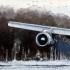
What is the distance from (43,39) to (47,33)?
0.47 feet

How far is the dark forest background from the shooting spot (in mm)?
4949

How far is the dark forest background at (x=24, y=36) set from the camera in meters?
4.95

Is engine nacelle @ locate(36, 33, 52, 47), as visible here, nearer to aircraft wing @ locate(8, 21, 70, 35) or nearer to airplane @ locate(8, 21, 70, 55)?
airplane @ locate(8, 21, 70, 55)

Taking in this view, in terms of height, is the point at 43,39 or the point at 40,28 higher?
the point at 40,28

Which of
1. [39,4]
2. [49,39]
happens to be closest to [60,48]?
[49,39]

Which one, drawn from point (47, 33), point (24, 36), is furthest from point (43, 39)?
point (24, 36)

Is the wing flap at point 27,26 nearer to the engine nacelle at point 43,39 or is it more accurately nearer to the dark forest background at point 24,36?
the dark forest background at point 24,36

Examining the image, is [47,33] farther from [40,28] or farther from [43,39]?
[40,28]

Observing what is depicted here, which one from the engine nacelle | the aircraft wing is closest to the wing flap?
the aircraft wing

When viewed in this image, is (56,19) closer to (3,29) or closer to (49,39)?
(49,39)

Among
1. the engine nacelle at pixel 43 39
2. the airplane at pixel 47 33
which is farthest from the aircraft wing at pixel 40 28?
the engine nacelle at pixel 43 39

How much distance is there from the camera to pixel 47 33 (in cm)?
504

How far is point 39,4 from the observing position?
5.25 meters

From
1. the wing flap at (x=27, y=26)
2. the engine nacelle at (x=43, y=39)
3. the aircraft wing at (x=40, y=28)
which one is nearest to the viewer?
the engine nacelle at (x=43, y=39)
